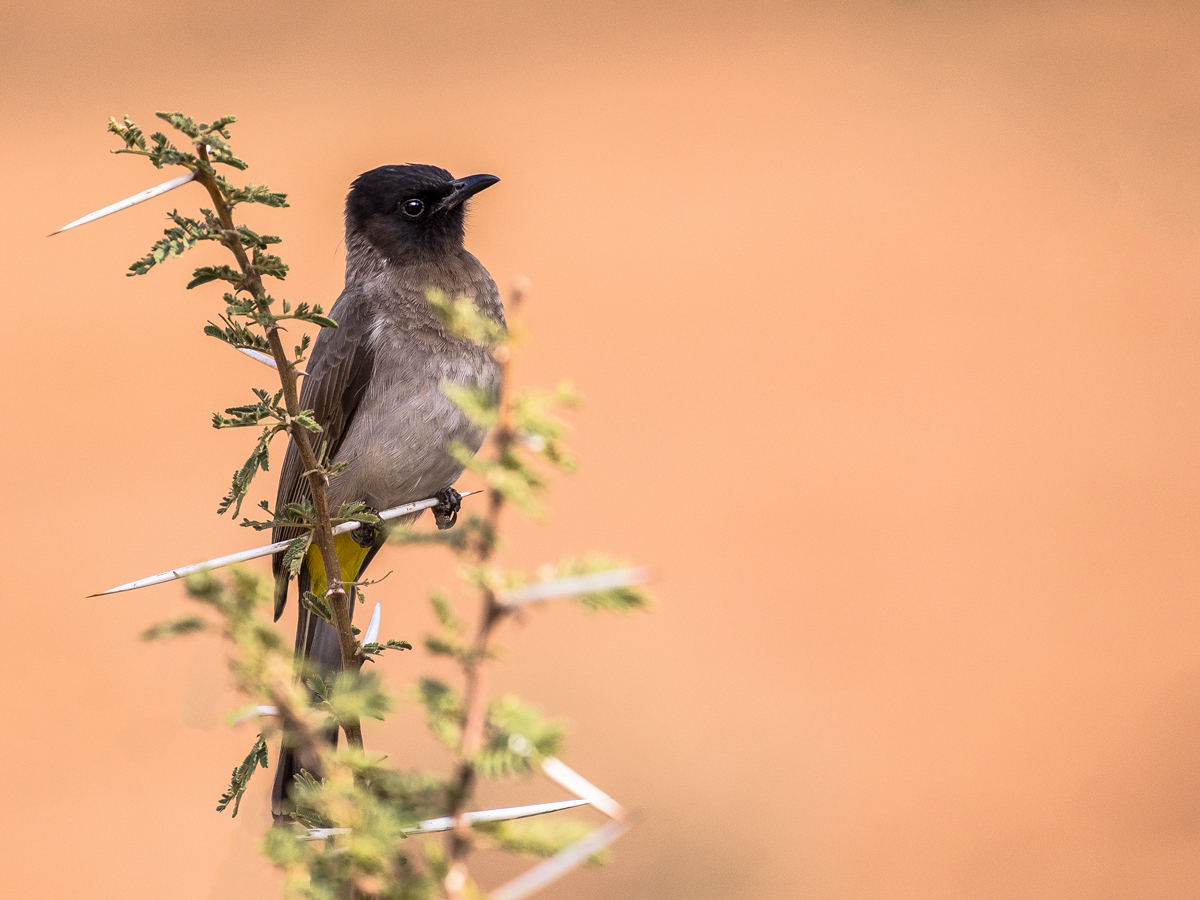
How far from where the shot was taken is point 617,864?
18.5 ft

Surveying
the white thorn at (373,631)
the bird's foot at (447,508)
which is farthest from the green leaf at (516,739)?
the bird's foot at (447,508)

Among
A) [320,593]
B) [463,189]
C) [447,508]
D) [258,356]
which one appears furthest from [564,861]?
[463,189]

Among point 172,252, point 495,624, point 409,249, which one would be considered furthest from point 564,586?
point 409,249

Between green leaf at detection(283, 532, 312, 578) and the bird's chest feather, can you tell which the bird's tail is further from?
green leaf at detection(283, 532, 312, 578)

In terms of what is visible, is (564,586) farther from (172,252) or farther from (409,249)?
(409,249)

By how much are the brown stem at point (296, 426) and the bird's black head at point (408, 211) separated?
1.85 m

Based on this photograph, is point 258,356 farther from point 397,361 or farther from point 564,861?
point 397,361

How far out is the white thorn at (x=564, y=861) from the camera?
63 centimetres

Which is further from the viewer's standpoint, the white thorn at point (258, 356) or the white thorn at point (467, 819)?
the white thorn at point (258, 356)

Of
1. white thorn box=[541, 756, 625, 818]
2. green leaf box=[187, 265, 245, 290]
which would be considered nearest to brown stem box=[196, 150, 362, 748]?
green leaf box=[187, 265, 245, 290]

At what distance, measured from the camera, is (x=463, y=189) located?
288 cm

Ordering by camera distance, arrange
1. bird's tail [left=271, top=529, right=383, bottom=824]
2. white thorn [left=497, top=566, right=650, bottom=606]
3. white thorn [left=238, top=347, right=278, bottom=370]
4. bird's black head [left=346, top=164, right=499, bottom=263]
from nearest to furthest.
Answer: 1. white thorn [left=497, top=566, right=650, bottom=606]
2. white thorn [left=238, top=347, right=278, bottom=370]
3. bird's tail [left=271, top=529, right=383, bottom=824]
4. bird's black head [left=346, top=164, right=499, bottom=263]

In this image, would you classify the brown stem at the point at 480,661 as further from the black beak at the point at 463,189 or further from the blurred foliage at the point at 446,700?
the black beak at the point at 463,189

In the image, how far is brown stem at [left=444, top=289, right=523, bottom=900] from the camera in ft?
1.90
